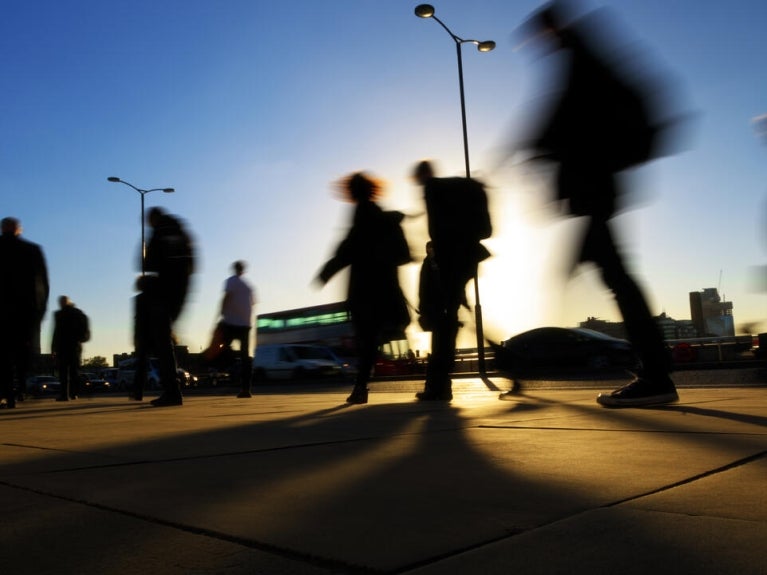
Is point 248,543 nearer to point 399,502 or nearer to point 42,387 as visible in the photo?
point 399,502

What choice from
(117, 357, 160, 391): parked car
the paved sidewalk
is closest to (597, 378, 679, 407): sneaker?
the paved sidewalk

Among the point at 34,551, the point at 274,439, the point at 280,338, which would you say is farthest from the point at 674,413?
the point at 280,338

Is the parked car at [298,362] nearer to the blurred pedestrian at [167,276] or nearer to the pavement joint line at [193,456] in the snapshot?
the blurred pedestrian at [167,276]

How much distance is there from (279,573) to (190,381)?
137ft

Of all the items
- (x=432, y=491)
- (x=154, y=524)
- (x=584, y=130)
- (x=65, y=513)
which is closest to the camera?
(x=154, y=524)

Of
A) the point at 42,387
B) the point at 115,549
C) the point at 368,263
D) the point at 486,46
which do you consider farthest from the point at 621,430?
the point at 42,387

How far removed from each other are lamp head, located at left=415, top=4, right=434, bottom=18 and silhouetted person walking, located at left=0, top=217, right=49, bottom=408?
736 inches

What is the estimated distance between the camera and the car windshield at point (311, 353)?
2973cm

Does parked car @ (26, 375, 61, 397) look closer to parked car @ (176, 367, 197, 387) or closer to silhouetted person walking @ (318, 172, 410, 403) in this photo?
parked car @ (176, 367, 197, 387)

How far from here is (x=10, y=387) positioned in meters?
7.90

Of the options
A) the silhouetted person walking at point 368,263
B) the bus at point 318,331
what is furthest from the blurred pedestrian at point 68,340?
the bus at point 318,331

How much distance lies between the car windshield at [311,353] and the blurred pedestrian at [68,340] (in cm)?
1762

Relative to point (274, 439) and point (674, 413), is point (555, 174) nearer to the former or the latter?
point (674, 413)

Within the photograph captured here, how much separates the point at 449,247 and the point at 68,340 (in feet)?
25.1
